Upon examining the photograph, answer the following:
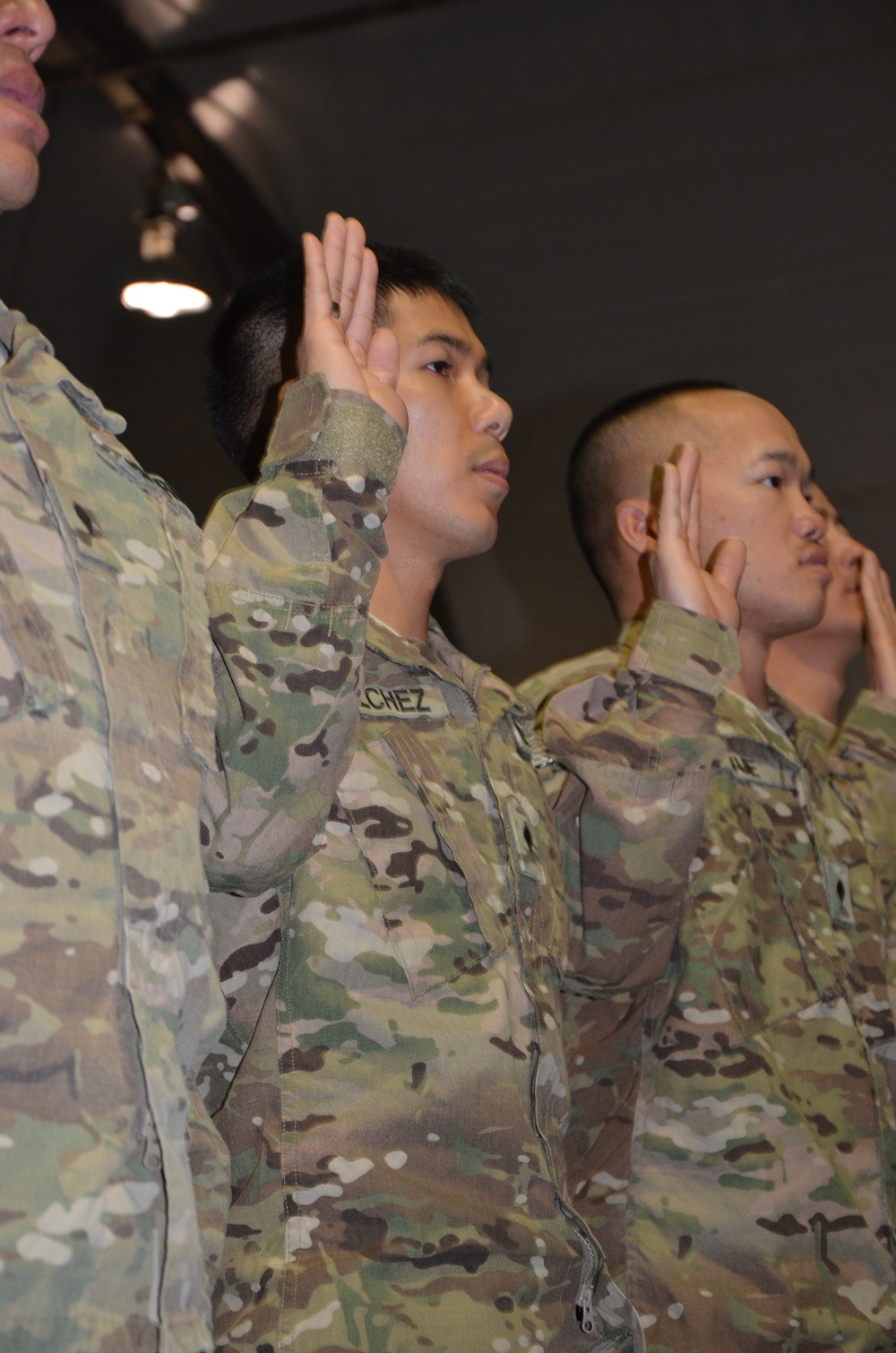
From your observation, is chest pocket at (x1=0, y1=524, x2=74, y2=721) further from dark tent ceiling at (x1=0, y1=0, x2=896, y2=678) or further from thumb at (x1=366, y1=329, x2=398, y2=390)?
dark tent ceiling at (x1=0, y1=0, x2=896, y2=678)

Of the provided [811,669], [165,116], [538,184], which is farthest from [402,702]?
[165,116]

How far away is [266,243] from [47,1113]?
280cm

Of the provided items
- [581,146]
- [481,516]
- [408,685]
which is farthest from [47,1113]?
[581,146]

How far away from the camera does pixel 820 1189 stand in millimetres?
1305

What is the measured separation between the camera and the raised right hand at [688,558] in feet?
Result: 4.64


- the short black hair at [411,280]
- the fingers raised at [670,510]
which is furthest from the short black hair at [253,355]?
the fingers raised at [670,510]

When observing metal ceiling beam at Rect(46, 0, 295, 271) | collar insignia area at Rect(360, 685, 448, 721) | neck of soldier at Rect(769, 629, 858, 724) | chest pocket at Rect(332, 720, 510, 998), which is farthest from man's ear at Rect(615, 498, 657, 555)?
metal ceiling beam at Rect(46, 0, 295, 271)

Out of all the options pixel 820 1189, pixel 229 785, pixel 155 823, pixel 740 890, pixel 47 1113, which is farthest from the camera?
pixel 740 890

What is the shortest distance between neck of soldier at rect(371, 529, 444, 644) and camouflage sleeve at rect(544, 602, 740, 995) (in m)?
0.21

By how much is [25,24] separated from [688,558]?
821 mm

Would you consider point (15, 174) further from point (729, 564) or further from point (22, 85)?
point (729, 564)

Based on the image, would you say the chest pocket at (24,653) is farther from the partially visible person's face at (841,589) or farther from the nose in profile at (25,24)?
the partially visible person's face at (841,589)

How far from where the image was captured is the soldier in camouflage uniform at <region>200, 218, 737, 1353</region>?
0.90 m

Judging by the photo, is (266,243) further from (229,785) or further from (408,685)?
(229,785)
